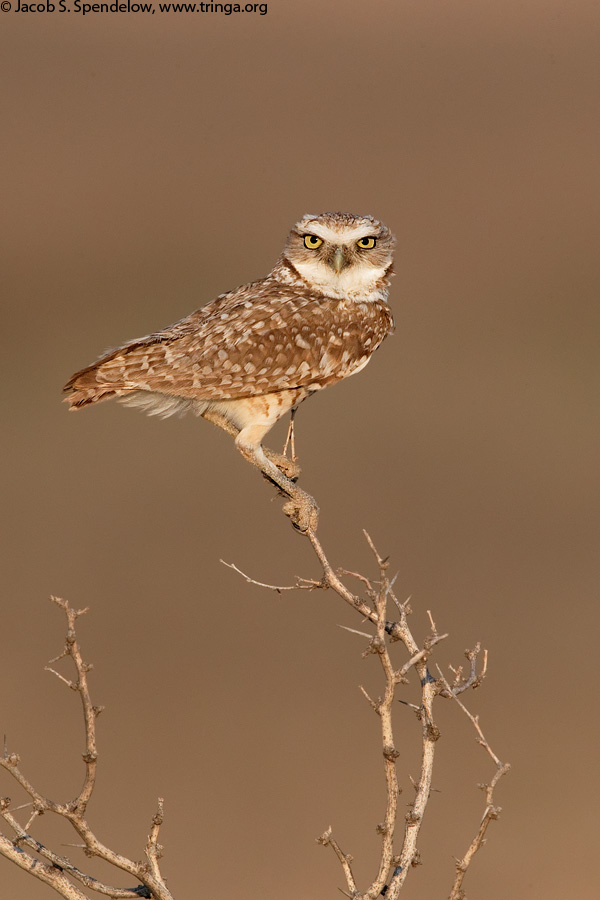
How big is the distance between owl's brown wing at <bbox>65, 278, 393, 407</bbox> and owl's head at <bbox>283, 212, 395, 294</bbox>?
11 cm

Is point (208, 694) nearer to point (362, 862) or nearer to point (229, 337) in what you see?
point (362, 862)

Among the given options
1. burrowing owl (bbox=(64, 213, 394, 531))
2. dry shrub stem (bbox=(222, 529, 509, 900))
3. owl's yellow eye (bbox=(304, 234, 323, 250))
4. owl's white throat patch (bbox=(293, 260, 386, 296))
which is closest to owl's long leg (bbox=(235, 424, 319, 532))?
burrowing owl (bbox=(64, 213, 394, 531))

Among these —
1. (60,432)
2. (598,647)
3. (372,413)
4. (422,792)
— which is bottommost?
(422,792)

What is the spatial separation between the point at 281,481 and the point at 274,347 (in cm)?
68

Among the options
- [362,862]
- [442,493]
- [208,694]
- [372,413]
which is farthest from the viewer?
[372,413]

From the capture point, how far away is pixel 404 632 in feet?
13.6

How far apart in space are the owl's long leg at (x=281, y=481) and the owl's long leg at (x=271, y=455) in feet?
0.43

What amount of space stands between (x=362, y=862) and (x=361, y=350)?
7677 millimetres

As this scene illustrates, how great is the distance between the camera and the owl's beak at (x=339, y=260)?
623 centimetres

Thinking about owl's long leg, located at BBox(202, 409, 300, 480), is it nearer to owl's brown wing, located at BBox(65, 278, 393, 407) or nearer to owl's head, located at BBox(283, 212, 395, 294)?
owl's brown wing, located at BBox(65, 278, 393, 407)

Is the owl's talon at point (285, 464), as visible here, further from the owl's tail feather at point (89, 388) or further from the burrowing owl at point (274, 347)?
the owl's tail feather at point (89, 388)

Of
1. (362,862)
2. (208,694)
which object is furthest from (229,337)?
(208,694)

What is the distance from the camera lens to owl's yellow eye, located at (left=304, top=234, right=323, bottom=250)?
635 centimetres

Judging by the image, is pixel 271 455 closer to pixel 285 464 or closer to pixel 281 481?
pixel 285 464
